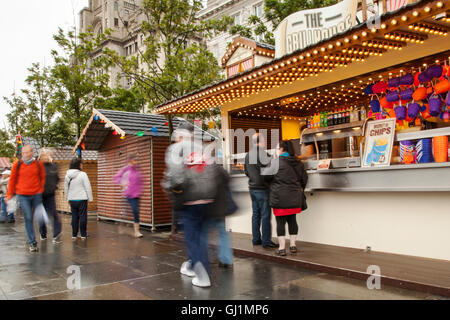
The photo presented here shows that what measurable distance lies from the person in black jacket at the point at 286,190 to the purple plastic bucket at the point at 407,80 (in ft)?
8.35

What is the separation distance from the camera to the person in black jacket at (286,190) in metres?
6.24

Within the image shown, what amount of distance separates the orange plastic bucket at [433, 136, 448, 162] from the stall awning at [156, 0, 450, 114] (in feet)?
5.47

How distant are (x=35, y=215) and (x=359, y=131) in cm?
746

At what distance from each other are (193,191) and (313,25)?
683 centimetres

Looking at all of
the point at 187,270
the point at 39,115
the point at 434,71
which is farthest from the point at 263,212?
the point at 39,115

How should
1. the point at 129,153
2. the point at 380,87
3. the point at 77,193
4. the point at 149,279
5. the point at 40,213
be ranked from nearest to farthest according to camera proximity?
the point at 149,279 < the point at 380,87 < the point at 40,213 < the point at 77,193 < the point at 129,153

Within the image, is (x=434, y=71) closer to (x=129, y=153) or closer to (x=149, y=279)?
(x=149, y=279)

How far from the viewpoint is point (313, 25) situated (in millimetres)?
9609

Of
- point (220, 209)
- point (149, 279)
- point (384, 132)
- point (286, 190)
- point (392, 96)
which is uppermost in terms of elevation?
point (392, 96)

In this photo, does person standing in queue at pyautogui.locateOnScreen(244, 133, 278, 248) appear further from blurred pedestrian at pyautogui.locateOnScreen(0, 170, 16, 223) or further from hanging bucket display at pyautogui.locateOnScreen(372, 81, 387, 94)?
blurred pedestrian at pyautogui.locateOnScreen(0, 170, 16, 223)

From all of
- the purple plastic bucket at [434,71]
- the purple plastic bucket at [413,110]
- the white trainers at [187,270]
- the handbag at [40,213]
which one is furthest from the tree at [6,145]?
the purple plastic bucket at [434,71]

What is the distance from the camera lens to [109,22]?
215 ft

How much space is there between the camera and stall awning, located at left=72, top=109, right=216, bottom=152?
11.0 metres

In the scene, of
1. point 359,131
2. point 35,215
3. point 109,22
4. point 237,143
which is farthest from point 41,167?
point 109,22
